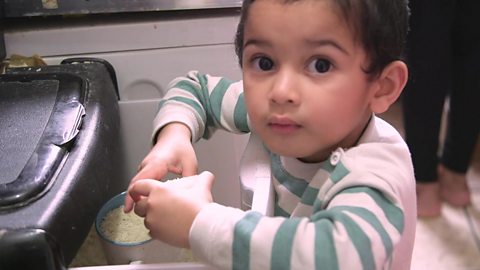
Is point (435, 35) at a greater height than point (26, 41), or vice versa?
point (26, 41)

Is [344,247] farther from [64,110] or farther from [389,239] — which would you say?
[64,110]

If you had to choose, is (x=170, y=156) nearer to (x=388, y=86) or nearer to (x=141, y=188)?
(x=141, y=188)

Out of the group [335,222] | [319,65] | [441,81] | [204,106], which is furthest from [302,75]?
[441,81]

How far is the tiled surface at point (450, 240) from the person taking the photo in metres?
1.17

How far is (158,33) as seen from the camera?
876 mm

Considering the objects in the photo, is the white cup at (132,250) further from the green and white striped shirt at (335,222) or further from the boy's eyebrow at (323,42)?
the boy's eyebrow at (323,42)

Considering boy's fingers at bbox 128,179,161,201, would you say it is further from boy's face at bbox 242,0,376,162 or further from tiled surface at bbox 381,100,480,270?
tiled surface at bbox 381,100,480,270

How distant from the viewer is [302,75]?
19.9 inches

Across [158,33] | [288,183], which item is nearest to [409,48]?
[158,33]

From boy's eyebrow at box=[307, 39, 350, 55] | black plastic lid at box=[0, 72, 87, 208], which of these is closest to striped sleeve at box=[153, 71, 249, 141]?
black plastic lid at box=[0, 72, 87, 208]

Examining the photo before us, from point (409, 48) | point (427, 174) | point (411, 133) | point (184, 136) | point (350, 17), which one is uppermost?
point (350, 17)

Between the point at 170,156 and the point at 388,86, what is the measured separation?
24 cm

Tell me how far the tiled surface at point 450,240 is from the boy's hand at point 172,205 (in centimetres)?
78

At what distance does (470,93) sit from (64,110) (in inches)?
35.9
